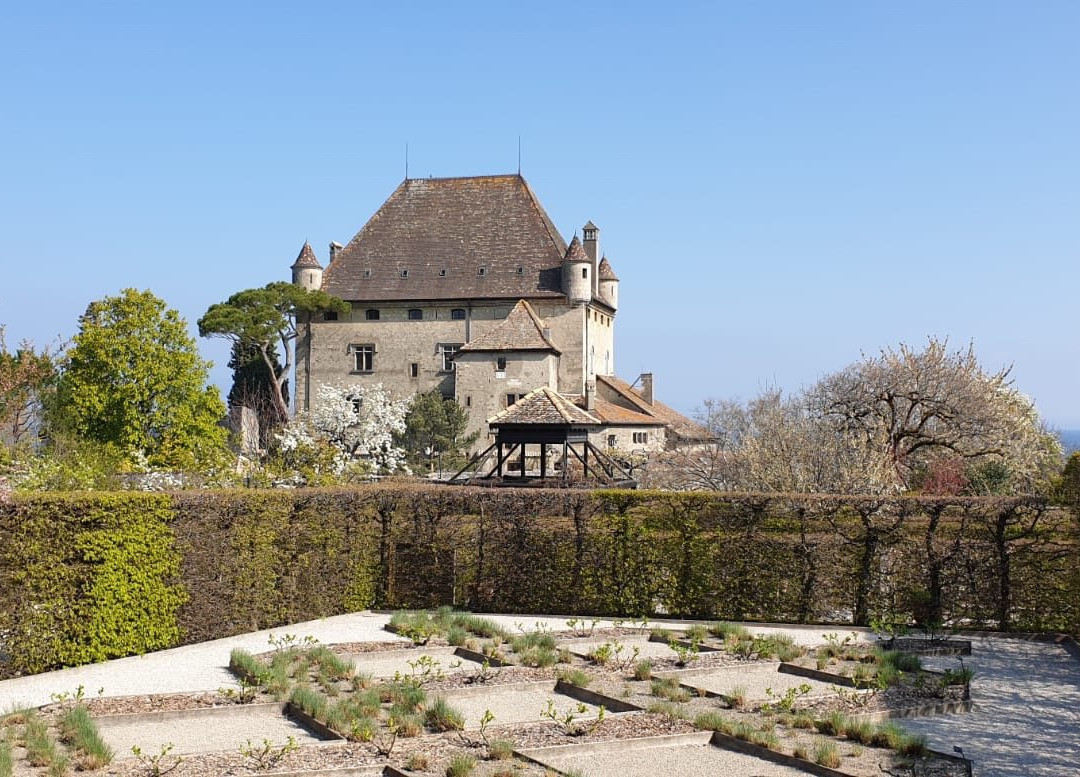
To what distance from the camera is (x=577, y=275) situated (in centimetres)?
6041

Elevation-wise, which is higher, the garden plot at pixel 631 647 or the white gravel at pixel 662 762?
the garden plot at pixel 631 647

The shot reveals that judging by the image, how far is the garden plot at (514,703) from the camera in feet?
36.4

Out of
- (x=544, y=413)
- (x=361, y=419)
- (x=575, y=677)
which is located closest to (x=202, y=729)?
(x=575, y=677)

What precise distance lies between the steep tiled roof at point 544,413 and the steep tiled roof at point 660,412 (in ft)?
108

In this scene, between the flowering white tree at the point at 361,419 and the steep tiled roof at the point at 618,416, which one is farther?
the steep tiled roof at the point at 618,416

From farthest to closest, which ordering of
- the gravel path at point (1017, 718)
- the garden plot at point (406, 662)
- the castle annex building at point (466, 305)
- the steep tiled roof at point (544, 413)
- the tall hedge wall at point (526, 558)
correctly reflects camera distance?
the castle annex building at point (466, 305), the steep tiled roof at point (544, 413), the tall hedge wall at point (526, 558), the garden plot at point (406, 662), the gravel path at point (1017, 718)

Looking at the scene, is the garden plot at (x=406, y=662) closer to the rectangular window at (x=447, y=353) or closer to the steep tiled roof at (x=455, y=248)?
the steep tiled roof at (x=455, y=248)

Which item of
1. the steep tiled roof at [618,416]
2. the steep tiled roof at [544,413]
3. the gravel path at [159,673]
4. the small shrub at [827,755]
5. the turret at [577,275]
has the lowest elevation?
the gravel path at [159,673]

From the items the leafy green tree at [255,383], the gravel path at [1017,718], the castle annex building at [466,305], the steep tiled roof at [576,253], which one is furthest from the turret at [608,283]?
the gravel path at [1017,718]

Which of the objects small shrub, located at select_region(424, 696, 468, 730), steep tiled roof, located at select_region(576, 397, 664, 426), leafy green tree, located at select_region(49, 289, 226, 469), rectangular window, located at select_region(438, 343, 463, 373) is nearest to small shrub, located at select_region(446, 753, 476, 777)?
small shrub, located at select_region(424, 696, 468, 730)

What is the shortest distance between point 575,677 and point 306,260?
178ft

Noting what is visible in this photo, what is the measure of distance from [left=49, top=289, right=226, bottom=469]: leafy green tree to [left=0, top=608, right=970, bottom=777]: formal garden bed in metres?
35.4

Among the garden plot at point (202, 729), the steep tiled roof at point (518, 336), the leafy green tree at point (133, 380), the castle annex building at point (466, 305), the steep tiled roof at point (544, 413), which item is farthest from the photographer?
the castle annex building at point (466, 305)

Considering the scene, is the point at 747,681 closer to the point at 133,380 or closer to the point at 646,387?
the point at 133,380
